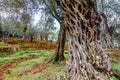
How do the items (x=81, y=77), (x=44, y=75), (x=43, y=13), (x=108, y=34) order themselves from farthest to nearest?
(x=108, y=34), (x=43, y=13), (x=44, y=75), (x=81, y=77)

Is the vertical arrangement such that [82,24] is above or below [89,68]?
above

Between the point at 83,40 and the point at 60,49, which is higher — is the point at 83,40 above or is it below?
above

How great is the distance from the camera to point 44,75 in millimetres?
10023

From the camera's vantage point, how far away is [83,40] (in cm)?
870

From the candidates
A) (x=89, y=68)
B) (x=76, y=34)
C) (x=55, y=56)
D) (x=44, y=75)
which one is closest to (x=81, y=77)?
(x=89, y=68)

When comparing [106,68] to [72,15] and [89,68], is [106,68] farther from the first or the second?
[72,15]

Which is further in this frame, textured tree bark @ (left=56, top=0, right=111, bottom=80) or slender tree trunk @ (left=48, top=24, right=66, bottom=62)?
slender tree trunk @ (left=48, top=24, right=66, bottom=62)

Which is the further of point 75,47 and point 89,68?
point 75,47

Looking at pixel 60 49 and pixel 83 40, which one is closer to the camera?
pixel 83 40

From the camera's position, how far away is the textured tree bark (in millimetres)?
8367

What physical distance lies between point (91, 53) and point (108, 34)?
22.1 m

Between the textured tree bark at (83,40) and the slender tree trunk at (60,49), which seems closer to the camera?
the textured tree bark at (83,40)

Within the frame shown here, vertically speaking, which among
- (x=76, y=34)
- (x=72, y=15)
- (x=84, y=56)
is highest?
(x=72, y=15)

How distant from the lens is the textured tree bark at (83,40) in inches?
329
